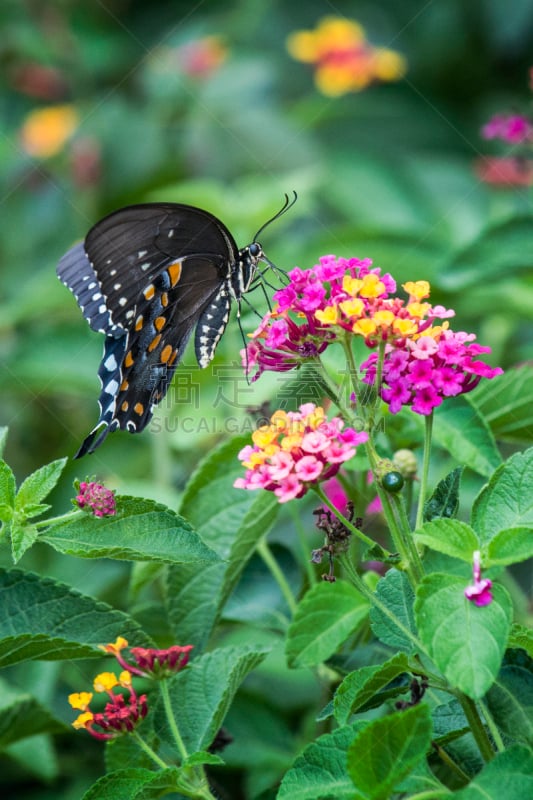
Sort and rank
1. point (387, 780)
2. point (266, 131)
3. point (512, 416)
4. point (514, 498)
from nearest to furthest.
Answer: point (387, 780) < point (514, 498) < point (512, 416) < point (266, 131)

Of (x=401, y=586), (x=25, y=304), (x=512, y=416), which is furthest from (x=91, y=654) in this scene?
(x=25, y=304)

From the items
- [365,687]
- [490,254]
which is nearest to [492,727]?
[365,687]

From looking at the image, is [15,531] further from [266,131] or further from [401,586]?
[266,131]

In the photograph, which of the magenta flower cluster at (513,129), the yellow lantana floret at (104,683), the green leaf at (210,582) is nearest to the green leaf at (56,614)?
the yellow lantana floret at (104,683)

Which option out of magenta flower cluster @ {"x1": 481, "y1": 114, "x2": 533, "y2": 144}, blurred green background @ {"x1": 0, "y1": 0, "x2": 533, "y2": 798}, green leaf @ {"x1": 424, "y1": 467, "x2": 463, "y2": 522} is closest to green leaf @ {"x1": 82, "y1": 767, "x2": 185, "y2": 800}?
green leaf @ {"x1": 424, "y1": 467, "x2": 463, "y2": 522}

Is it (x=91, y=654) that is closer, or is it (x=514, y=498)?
(x=514, y=498)
